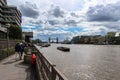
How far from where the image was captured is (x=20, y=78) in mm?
9844

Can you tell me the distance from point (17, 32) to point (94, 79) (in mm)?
61759

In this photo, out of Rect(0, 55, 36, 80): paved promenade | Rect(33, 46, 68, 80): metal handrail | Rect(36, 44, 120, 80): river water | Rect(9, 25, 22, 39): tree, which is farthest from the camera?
Rect(9, 25, 22, 39): tree

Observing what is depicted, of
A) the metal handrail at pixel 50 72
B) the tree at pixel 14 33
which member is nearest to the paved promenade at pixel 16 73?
the metal handrail at pixel 50 72

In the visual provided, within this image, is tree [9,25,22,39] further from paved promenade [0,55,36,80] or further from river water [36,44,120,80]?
paved promenade [0,55,36,80]

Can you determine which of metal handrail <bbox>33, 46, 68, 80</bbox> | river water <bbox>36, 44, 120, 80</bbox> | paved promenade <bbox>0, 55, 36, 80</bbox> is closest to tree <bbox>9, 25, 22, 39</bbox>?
river water <bbox>36, 44, 120, 80</bbox>

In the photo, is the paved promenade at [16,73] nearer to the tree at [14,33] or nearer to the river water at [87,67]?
the river water at [87,67]

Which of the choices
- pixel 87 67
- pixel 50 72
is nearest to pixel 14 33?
pixel 87 67

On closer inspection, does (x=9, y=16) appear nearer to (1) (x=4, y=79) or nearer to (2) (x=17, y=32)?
(2) (x=17, y=32)

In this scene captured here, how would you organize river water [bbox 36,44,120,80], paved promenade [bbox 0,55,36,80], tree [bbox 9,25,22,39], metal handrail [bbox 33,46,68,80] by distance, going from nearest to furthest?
1. metal handrail [bbox 33,46,68,80]
2. paved promenade [bbox 0,55,36,80]
3. river water [bbox 36,44,120,80]
4. tree [bbox 9,25,22,39]

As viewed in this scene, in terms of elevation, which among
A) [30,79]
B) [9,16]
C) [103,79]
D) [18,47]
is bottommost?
[103,79]

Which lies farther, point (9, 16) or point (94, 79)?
point (9, 16)

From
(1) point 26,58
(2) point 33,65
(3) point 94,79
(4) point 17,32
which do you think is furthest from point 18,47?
(4) point 17,32

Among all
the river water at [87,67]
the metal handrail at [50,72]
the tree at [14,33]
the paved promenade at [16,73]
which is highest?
the tree at [14,33]

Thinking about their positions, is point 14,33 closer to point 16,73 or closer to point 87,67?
point 87,67
